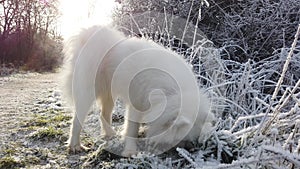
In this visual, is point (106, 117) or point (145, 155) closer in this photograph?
point (145, 155)

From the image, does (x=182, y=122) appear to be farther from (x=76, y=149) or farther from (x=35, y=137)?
(x=35, y=137)

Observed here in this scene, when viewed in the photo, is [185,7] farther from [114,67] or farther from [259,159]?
[259,159]

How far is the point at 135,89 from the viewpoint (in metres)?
2.94

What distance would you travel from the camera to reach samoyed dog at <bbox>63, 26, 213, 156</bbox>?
8.13 ft

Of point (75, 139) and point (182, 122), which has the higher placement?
point (182, 122)

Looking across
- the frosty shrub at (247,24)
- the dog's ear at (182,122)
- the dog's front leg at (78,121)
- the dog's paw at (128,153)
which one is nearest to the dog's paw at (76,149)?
the dog's front leg at (78,121)

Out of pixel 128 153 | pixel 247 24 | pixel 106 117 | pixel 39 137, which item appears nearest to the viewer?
pixel 128 153

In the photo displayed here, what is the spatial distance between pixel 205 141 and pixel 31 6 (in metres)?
18.2

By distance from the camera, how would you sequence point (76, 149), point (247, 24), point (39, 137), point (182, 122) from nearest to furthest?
point (182, 122) < point (76, 149) < point (39, 137) < point (247, 24)

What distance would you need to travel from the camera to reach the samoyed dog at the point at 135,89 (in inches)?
97.5

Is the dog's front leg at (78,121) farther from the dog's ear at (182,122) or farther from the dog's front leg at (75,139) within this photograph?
the dog's ear at (182,122)

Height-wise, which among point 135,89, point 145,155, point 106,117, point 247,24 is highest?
point 247,24

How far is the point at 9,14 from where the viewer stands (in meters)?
17.7

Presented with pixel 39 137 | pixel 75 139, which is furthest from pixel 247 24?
pixel 39 137
